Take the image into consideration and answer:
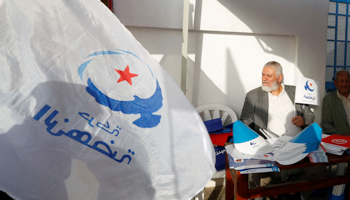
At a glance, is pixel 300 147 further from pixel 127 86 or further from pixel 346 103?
pixel 346 103

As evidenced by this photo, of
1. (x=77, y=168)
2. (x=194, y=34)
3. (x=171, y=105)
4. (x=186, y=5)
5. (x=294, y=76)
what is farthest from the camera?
(x=294, y=76)

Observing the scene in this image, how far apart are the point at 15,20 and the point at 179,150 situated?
83 cm

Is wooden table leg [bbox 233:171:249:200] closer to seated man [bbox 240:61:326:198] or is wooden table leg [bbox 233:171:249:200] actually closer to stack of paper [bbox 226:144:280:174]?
stack of paper [bbox 226:144:280:174]

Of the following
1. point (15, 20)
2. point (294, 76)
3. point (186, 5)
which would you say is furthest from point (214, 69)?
point (15, 20)

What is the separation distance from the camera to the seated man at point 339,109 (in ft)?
7.95

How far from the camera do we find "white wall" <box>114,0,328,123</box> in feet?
7.51

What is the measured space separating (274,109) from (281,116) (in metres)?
0.09

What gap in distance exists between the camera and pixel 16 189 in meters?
0.77

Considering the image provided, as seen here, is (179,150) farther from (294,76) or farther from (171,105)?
(294,76)

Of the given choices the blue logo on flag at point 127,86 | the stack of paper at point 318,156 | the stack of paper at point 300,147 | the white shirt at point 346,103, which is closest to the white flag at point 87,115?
the blue logo on flag at point 127,86

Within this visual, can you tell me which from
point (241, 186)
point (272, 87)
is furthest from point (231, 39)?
point (241, 186)

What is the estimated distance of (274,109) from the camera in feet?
6.98

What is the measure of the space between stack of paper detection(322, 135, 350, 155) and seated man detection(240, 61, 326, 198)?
373 mm

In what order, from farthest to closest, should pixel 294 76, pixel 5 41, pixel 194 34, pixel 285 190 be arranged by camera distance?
1. pixel 294 76
2. pixel 194 34
3. pixel 285 190
4. pixel 5 41
